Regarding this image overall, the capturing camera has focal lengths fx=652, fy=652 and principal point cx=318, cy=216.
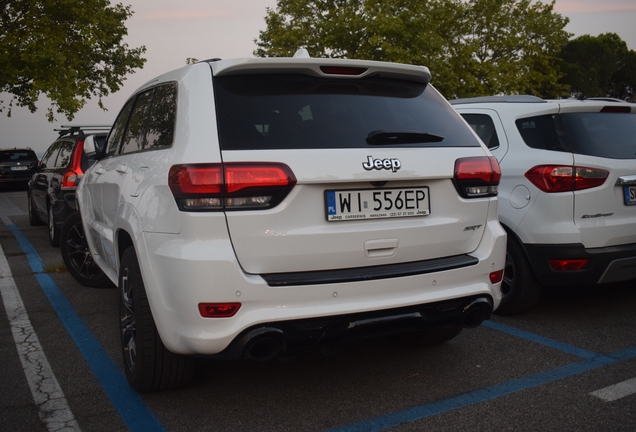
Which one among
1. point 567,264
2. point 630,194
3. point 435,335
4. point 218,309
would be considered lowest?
point 435,335

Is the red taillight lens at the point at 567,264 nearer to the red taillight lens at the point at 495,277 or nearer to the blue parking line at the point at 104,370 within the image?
the red taillight lens at the point at 495,277

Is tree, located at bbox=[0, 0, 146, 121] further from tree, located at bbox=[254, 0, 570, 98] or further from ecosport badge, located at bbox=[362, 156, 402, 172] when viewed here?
ecosport badge, located at bbox=[362, 156, 402, 172]

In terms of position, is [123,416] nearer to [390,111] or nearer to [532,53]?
[390,111]

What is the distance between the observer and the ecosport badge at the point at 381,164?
309 centimetres

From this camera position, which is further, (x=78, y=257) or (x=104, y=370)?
(x=78, y=257)

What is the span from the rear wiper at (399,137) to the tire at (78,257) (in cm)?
403

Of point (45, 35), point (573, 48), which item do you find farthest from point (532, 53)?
point (45, 35)

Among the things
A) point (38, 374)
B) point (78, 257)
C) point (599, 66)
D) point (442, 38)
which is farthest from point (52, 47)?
point (599, 66)

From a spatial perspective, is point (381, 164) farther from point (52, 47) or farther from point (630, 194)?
point (52, 47)

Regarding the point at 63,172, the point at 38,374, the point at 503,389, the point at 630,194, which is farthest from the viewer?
the point at 63,172

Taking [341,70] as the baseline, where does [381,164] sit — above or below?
below

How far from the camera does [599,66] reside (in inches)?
2431

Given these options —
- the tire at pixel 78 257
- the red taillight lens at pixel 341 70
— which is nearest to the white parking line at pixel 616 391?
the red taillight lens at pixel 341 70

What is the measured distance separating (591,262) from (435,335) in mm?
1309
